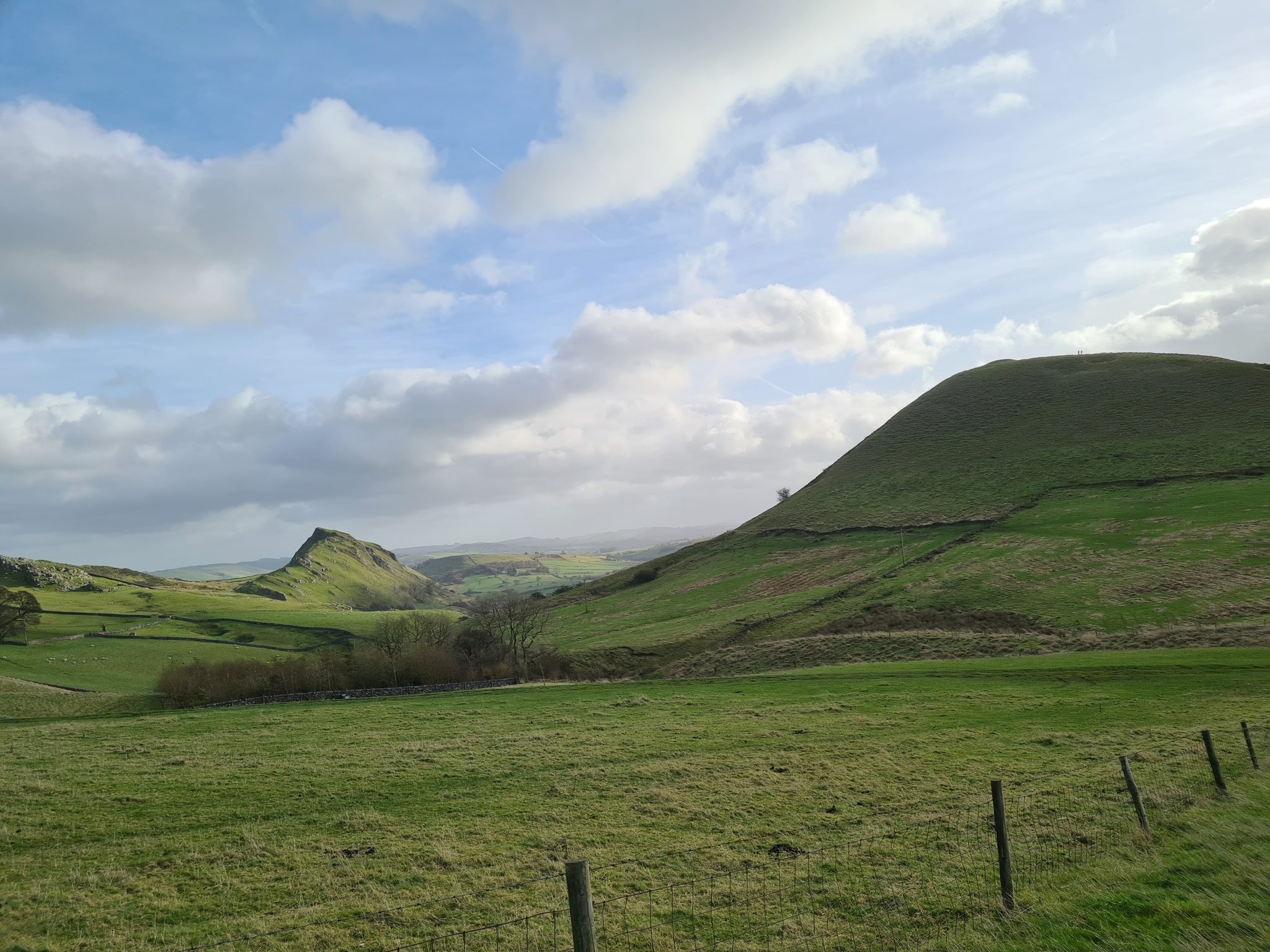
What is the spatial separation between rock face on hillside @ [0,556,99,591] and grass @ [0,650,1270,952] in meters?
183

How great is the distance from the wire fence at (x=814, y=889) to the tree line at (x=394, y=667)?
5694 centimetres

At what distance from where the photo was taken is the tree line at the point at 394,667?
67.6m

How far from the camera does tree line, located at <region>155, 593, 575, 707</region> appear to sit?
67.6 metres

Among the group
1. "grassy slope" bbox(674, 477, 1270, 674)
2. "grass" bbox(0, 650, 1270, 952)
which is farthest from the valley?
"grassy slope" bbox(674, 477, 1270, 674)

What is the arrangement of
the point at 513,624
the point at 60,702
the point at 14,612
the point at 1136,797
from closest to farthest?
the point at 1136,797 → the point at 60,702 → the point at 513,624 → the point at 14,612

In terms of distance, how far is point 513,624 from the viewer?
306 ft

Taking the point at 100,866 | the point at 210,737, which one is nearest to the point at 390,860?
the point at 100,866

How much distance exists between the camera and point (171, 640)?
378 feet

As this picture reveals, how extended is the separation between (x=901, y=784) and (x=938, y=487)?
4201 inches

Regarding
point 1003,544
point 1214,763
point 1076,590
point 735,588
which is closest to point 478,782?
point 1214,763

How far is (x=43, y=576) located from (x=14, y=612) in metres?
103

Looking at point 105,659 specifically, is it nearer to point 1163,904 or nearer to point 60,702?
point 60,702

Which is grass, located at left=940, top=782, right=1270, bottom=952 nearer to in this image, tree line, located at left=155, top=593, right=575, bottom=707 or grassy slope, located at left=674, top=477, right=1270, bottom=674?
grassy slope, located at left=674, top=477, right=1270, bottom=674

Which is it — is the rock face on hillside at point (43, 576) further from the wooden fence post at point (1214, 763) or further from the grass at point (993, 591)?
the wooden fence post at point (1214, 763)
